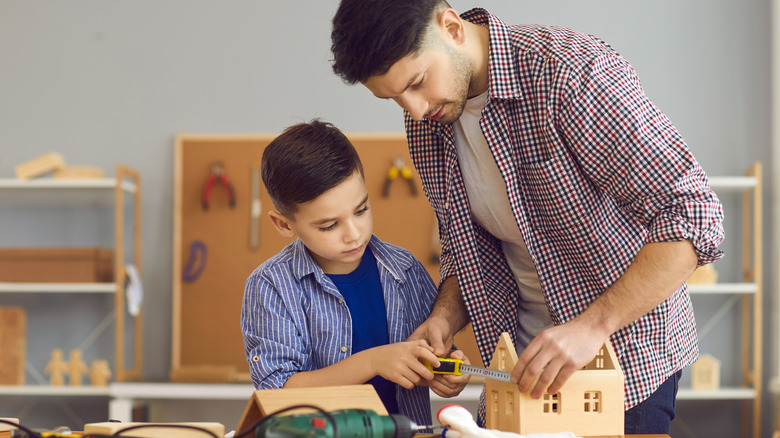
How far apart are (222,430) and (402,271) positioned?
22.2 inches

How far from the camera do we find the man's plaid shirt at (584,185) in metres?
1.00

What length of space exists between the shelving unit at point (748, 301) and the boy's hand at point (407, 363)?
2.06m

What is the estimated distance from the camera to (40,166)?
3000 mm

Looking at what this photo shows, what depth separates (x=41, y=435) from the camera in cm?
81

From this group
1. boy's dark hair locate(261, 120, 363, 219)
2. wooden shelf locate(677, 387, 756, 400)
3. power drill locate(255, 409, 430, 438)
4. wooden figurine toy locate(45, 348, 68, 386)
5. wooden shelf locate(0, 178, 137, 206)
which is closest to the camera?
power drill locate(255, 409, 430, 438)

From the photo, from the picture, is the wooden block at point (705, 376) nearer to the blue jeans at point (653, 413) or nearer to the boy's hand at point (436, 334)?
the blue jeans at point (653, 413)

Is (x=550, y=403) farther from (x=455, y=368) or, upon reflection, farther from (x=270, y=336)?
(x=270, y=336)

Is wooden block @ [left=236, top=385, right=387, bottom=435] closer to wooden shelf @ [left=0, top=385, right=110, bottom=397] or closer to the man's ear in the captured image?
the man's ear

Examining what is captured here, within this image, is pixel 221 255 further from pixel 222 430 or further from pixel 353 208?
pixel 222 430

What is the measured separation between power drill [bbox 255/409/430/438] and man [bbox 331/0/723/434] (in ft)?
0.62

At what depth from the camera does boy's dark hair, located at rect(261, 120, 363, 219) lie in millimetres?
1225

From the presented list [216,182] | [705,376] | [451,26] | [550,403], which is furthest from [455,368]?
[216,182]

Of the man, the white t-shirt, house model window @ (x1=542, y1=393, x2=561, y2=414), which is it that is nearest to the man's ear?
the man

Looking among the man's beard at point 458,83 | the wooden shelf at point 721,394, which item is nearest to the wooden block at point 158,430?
the man's beard at point 458,83
